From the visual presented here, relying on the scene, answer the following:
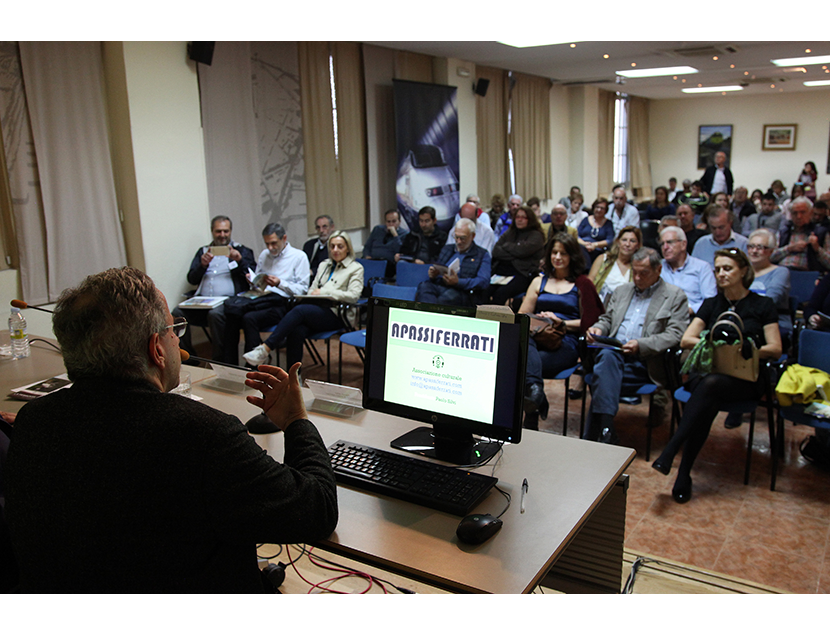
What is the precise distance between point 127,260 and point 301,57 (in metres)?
2.94

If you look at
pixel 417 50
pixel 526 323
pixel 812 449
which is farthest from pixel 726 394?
pixel 417 50

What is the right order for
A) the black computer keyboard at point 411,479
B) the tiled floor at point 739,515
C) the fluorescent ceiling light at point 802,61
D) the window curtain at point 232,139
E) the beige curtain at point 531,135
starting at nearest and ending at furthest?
1. the black computer keyboard at point 411,479
2. the tiled floor at point 739,515
3. the window curtain at point 232,139
4. the fluorescent ceiling light at point 802,61
5. the beige curtain at point 531,135

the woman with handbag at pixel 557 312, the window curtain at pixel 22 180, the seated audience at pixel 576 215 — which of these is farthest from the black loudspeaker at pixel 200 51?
the seated audience at pixel 576 215

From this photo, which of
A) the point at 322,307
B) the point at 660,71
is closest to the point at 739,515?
the point at 322,307

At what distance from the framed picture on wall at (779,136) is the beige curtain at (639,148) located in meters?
2.74

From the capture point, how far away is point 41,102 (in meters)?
4.75

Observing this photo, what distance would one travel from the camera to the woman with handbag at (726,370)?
10.7ft

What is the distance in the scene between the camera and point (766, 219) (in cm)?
841

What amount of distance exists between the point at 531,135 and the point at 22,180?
337 inches

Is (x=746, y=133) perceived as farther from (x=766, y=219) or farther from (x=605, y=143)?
(x=766, y=219)

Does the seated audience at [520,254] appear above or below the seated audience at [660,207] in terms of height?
below

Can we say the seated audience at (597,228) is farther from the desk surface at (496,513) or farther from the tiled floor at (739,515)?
the desk surface at (496,513)

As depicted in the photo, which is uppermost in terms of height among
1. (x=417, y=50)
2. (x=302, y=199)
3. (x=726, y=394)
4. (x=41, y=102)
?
(x=417, y=50)
